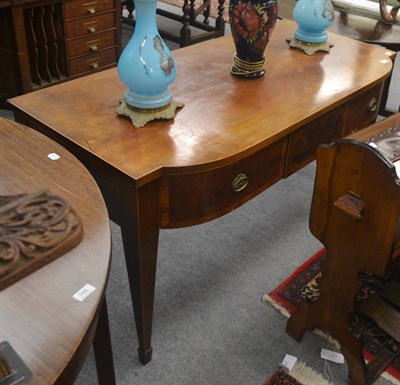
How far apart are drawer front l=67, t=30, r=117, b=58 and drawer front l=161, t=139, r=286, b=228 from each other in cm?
194

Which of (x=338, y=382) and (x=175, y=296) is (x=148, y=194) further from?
(x=338, y=382)

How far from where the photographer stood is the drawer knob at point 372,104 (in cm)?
175

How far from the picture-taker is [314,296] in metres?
1.65

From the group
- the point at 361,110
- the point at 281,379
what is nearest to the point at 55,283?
the point at 281,379

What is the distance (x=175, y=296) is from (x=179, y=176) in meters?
0.67

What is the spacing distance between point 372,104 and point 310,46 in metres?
0.31

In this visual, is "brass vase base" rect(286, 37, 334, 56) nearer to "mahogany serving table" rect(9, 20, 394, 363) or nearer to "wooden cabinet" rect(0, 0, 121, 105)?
"mahogany serving table" rect(9, 20, 394, 363)

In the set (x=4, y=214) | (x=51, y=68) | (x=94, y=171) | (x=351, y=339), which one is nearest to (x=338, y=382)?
(x=351, y=339)

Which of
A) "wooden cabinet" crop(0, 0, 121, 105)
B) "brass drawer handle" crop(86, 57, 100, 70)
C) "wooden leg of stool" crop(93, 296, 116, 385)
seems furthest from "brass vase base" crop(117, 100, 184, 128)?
"brass drawer handle" crop(86, 57, 100, 70)

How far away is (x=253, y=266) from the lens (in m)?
1.90

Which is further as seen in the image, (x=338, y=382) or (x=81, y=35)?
(x=81, y=35)

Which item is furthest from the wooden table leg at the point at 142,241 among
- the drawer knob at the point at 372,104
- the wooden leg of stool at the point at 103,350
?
the drawer knob at the point at 372,104

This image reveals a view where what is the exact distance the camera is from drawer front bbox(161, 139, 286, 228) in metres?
1.22

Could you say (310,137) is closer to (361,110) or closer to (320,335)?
(361,110)
